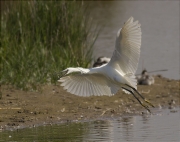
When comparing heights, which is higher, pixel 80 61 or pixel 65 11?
pixel 65 11

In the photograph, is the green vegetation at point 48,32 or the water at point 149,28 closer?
the green vegetation at point 48,32

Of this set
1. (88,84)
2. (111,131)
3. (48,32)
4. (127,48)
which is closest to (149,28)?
(48,32)

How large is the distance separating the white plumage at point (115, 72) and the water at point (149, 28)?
4.93 m

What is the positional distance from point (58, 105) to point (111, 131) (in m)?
2.15

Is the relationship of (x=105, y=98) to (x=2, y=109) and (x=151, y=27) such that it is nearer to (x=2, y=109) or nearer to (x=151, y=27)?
(x=2, y=109)

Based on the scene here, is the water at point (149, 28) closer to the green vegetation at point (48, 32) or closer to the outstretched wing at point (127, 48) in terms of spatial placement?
the green vegetation at point (48, 32)

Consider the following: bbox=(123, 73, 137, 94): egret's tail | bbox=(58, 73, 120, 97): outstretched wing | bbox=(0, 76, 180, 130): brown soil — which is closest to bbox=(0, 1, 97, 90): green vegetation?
bbox=(0, 76, 180, 130): brown soil

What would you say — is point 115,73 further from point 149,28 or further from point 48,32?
point 149,28

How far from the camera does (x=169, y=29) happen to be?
59.6 feet

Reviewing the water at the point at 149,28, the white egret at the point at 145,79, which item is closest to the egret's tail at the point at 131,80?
the white egret at the point at 145,79

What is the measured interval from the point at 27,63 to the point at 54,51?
1099mm

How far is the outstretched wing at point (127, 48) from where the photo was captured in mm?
8789

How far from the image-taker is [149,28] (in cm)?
1892

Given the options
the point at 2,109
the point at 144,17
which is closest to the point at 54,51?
the point at 2,109
